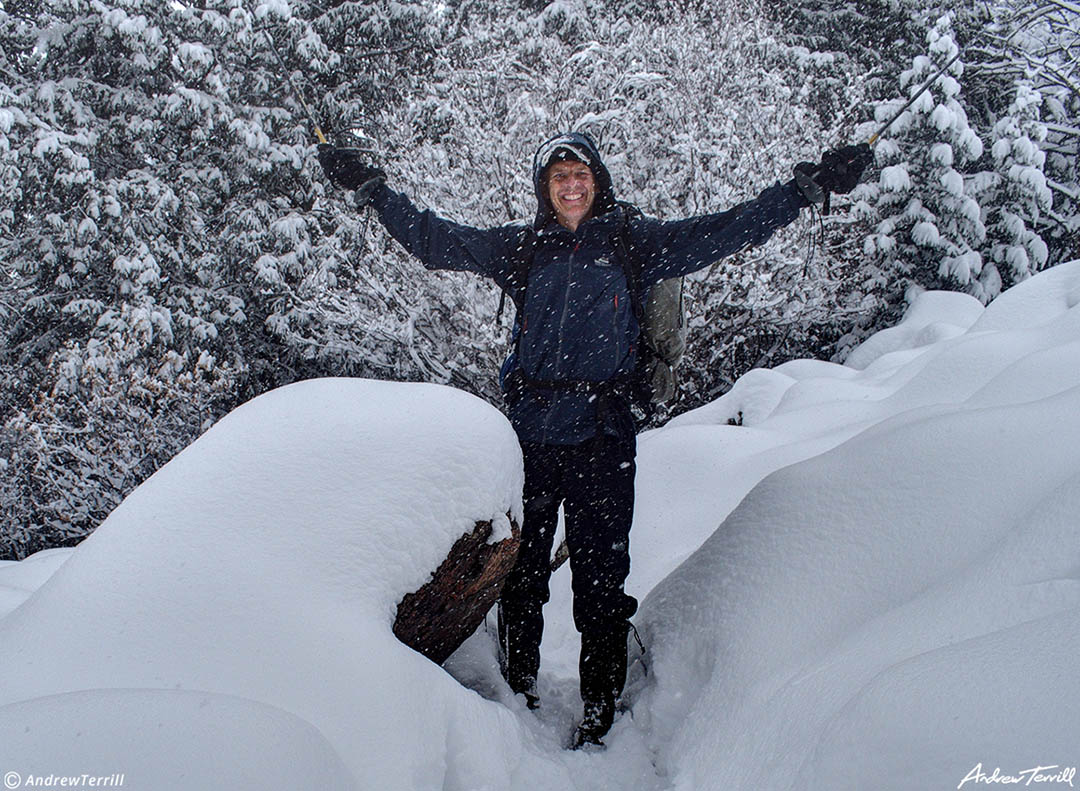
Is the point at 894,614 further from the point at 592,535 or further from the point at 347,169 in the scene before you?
Result: the point at 347,169

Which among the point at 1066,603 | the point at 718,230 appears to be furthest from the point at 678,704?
the point at 718,230

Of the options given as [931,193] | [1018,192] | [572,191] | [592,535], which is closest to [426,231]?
[572,191]

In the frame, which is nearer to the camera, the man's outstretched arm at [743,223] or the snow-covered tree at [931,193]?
the man's outstretched arm at [743,223]

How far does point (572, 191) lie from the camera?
2.39 meters

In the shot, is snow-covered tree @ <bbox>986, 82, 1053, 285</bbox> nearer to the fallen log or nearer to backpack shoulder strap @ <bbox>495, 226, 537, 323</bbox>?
backpack shoulder strap @ <bbox>495, 226, 537, 323</bbox>

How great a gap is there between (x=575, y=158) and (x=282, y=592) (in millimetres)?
1620

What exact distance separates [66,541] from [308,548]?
7832 mm

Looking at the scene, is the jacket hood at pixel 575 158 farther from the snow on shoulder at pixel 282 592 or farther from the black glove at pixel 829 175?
the snow on shoulder at pixel 282 592

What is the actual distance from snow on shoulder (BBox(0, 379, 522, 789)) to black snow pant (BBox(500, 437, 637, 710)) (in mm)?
162

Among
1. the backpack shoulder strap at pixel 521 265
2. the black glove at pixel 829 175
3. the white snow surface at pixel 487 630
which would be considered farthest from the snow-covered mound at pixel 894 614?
the backpack shoulder strap at pixel 521 265

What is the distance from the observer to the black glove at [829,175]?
7.17ft

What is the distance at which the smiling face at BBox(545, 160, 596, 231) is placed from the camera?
239cm

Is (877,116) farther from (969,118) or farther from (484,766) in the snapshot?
(484,766)

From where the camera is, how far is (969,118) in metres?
12.0
